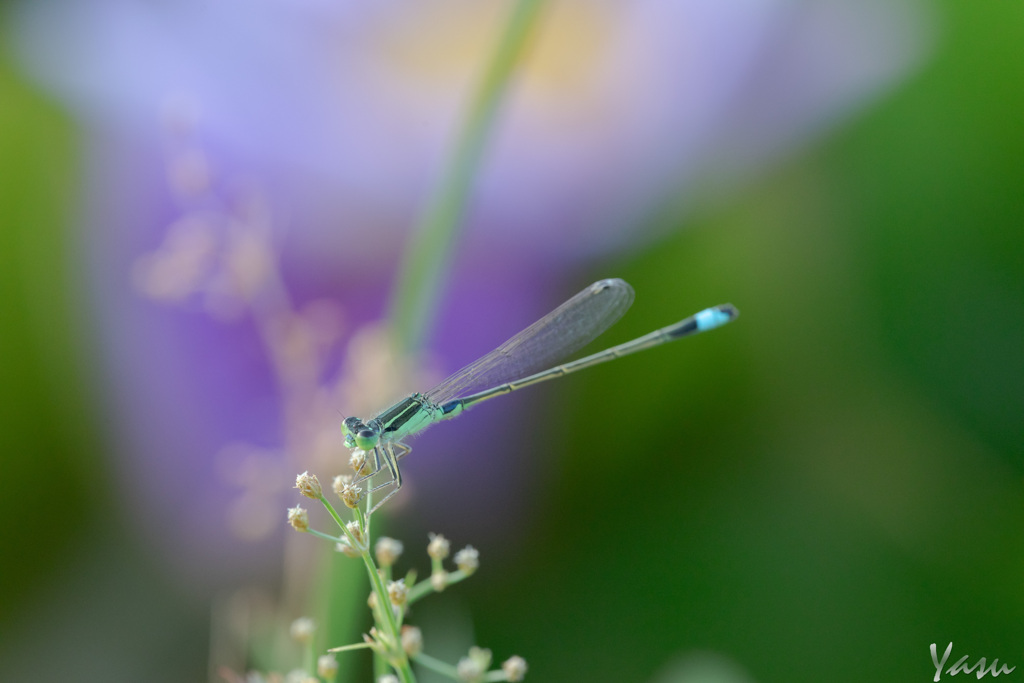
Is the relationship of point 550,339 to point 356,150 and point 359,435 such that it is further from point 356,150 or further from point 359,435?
point 356,150

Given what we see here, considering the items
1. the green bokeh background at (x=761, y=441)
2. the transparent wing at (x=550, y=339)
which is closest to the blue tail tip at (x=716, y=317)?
the transparent wing at (x=550, y=339)

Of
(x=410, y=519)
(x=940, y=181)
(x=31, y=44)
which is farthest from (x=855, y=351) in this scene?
(x=31, y=44)

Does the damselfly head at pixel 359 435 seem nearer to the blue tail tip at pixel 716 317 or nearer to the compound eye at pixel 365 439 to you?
the compound eye at pixel 365 439

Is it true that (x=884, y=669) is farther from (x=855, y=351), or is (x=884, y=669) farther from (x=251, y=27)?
(x=251, y=27)

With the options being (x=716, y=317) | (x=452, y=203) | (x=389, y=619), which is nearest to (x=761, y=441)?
(x=716, y=317)
